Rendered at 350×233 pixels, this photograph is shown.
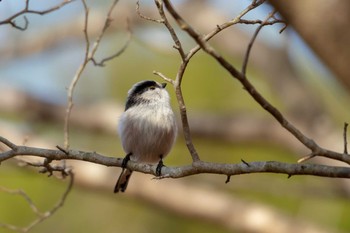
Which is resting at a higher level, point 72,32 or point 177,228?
point 72,32

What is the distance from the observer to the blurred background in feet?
22.0

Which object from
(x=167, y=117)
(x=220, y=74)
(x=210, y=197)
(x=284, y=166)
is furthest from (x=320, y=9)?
(x=220, y=74)

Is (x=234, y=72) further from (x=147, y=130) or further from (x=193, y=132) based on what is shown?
(x=193, y=132)

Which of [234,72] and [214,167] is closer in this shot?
[234,72]

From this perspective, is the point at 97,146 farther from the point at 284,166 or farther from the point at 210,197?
the point at 284,166

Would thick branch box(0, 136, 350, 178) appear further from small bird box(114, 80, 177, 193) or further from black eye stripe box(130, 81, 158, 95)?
black eye stripe box(130, 81, 158, 95)

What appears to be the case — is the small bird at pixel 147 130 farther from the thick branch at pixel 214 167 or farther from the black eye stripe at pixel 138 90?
the thick branch at pixel 214 167

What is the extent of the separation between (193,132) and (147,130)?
3.42 metres

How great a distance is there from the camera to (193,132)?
7.40 meters

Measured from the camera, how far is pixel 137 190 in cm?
685

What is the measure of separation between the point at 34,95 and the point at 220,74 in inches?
121

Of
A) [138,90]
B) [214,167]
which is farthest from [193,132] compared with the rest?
[214,167]

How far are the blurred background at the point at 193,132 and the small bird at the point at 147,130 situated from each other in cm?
129

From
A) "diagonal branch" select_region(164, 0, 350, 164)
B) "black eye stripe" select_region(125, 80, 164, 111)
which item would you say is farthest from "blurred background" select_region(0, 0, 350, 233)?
"diagonal branch" select_region(164, 0, 350, 164)
